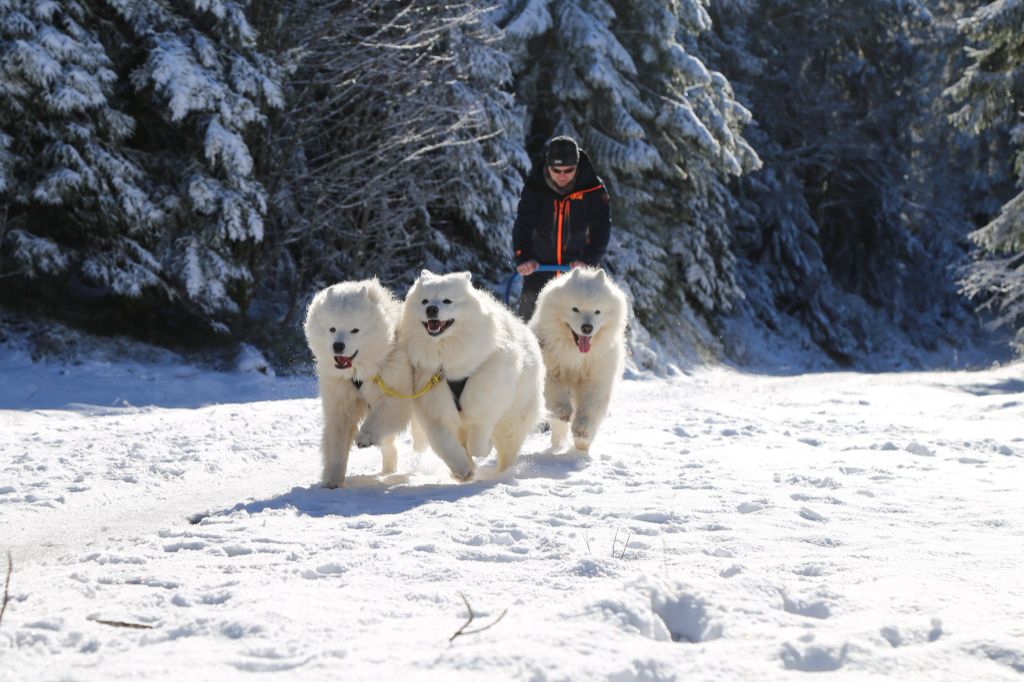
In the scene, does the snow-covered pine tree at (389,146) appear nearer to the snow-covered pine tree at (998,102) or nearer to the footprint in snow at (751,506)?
the snow-covered pine tree at (998,102)

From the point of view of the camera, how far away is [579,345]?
6.69 meters

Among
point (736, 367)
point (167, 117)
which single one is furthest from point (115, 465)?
point (736, 367)

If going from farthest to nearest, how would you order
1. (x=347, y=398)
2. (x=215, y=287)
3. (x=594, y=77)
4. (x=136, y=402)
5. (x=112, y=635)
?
(x=594, y=77), (x=215, y=287), (x=136, y=402), (x=347, y=398), (x=112, y=635)

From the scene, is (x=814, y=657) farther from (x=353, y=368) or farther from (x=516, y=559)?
(x=353, y=368)

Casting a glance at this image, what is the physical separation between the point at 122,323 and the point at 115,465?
580 cm

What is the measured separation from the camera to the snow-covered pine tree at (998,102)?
14.0 m

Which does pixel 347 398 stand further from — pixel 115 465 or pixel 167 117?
pixel 167 117

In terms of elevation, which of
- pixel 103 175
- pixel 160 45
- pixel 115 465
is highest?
pixel 160 45

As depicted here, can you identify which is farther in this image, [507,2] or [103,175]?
[507,2]

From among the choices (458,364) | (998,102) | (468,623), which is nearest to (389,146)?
(458,364)

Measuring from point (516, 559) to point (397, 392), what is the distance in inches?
87.1

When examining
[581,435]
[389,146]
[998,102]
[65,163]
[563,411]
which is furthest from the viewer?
[998,102]

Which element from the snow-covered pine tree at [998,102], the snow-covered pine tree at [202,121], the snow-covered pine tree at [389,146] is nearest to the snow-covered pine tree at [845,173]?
the snow-covered pine tree at [998,102]

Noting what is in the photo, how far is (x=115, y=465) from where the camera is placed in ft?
19.1
